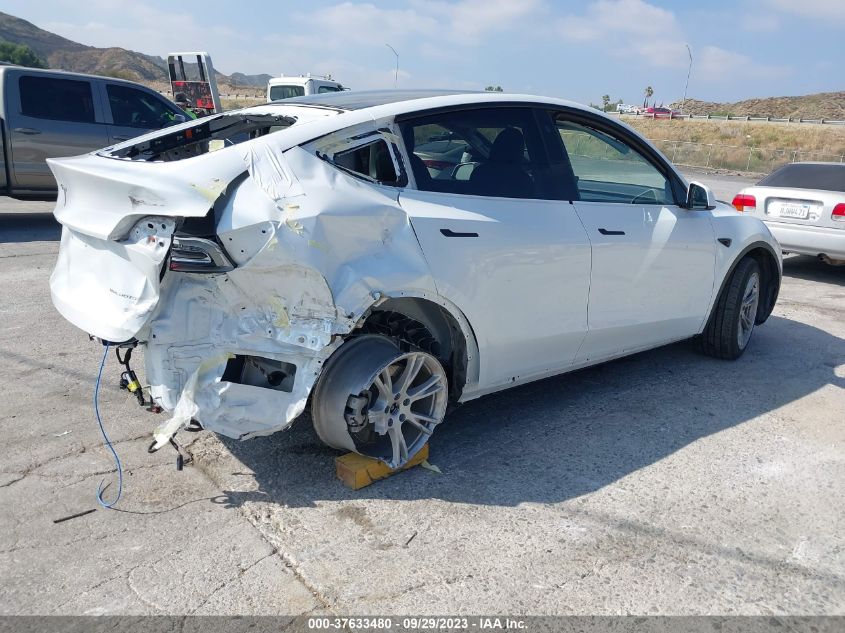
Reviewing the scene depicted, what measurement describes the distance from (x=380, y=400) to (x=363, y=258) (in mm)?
691

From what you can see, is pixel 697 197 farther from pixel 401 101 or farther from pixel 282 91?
pixel 282 91

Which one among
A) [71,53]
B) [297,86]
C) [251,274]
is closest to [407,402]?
[251,274]

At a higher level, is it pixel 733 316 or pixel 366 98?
pixel 366 98

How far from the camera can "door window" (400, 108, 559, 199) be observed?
3.58m

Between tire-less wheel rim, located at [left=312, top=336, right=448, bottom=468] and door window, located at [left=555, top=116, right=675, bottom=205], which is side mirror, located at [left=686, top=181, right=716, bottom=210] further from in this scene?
tire-less wheel rim, located at [left=312, top=336, right=448, bottom=468]

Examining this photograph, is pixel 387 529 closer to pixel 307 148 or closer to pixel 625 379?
pixel 307 148

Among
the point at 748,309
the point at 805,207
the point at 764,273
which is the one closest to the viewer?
the point at 748,309

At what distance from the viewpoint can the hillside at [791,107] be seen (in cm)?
10119

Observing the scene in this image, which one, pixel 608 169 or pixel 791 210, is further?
pixel 791 210

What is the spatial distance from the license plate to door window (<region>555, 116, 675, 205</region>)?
4.61 metres

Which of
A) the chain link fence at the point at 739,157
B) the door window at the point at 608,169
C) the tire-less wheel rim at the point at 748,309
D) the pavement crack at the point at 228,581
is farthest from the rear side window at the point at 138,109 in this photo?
the chain link fence at the point at 739,157

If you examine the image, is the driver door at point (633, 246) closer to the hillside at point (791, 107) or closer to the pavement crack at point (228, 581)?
the pavement crack at point (228, 581)

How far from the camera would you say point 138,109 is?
33.7 feet

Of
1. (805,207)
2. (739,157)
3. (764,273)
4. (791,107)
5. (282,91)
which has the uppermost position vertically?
(791,107)
